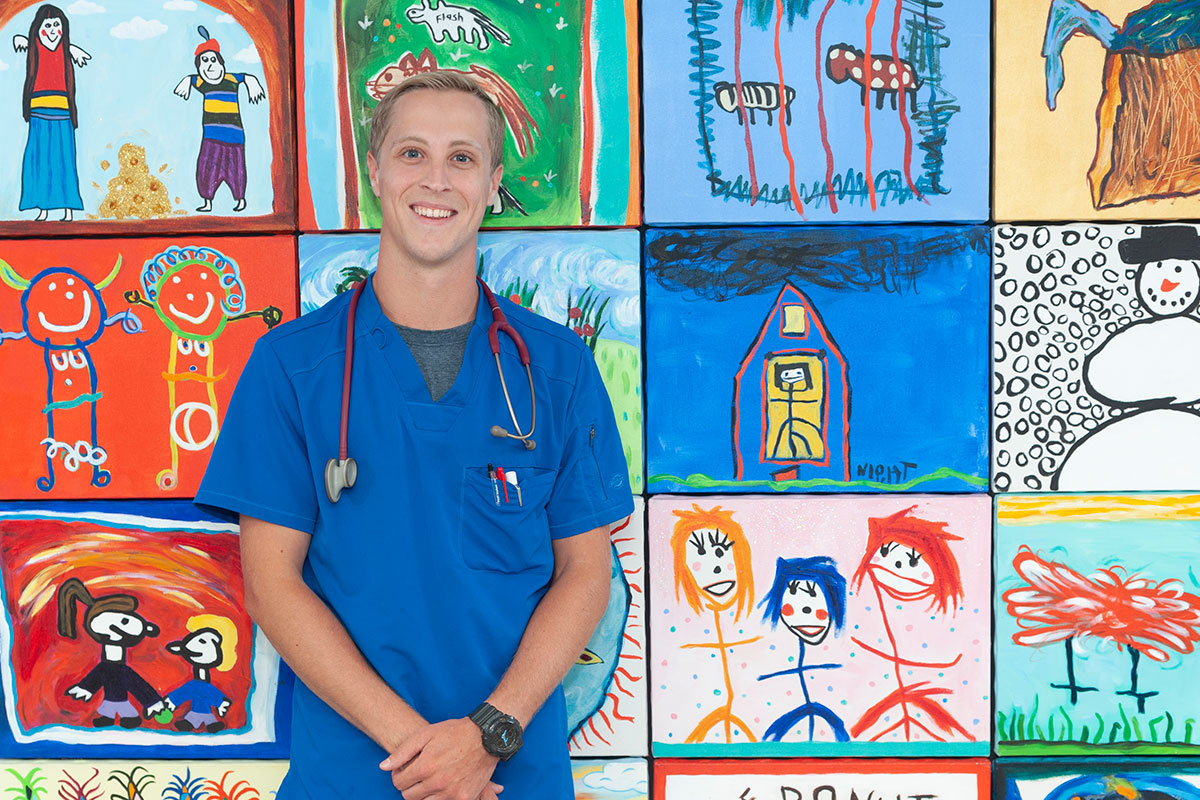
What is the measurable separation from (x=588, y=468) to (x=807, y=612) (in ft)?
1.92

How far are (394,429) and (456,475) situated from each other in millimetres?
126

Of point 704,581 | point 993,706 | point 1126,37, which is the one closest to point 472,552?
point 704,581

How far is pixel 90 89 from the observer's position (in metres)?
1.72

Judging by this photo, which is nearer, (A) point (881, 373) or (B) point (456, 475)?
(B) point (456, 475)

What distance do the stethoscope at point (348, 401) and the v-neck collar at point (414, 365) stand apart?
0.07 ft

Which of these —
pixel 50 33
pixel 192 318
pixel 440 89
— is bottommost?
pixel 192 318

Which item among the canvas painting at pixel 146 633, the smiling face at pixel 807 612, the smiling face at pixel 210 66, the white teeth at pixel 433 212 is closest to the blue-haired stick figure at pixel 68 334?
the canvas painting at pixel 146 633

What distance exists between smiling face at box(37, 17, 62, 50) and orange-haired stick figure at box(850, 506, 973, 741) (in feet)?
6.32

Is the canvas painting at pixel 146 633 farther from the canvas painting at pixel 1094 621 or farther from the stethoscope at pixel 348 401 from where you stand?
the canvas painting at pixel 1094 621

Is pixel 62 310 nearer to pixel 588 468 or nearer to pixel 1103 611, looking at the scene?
pixel 588 468

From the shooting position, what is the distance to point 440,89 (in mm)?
1443

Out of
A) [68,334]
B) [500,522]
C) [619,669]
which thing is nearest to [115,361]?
[68,334]

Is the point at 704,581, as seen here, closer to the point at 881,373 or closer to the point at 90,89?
the point at 881,373

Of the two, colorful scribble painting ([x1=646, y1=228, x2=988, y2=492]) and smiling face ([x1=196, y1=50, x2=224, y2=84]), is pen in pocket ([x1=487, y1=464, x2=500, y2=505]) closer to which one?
colorful scribble painting ([x1=646, y1=228, x2=988, y2=492])
